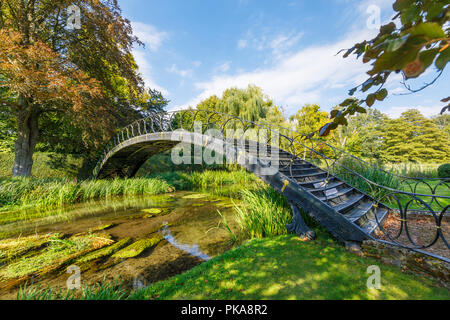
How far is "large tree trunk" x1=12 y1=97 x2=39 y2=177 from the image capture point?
322 inches

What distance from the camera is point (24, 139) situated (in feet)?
27.7

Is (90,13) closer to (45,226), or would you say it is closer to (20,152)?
(20,152)

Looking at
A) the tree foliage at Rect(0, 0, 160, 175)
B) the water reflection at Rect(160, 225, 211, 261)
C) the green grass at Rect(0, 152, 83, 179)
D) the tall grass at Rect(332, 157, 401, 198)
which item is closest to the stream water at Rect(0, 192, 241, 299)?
the water reflection at Rect(160, 225, 211, 261)

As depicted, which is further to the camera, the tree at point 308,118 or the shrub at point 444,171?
the tree at point 308,118

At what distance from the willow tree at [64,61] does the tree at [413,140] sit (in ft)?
94.9

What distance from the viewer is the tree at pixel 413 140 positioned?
797 inches

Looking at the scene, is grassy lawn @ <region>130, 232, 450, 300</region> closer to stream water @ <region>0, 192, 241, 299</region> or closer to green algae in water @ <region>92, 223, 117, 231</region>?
stream water @ <region>0, 192, 241, 299</region>

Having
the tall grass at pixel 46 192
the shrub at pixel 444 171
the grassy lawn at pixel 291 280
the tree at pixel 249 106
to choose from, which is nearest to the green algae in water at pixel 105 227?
the grassy lawn at pixel 291 280

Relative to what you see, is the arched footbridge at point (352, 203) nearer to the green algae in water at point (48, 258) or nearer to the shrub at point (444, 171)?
the green algae in water at point (48, 258)

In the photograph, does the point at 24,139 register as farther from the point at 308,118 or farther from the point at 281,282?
the point at 308,118

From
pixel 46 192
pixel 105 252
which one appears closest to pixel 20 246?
pixel 105 252

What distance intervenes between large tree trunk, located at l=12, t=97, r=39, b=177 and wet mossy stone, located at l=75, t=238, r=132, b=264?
886 cm

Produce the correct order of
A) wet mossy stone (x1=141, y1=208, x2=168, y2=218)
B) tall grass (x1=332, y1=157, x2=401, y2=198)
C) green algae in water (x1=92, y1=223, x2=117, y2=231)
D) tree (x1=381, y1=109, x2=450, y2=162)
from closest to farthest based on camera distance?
1. green algae in water (x1=92, y1=223, x2=117, y2=231)
2. tall grass (x1=332, y1=157, x2=401, y2=198)
3. wet mossy stone (x1=141, y1=208, x2=168, y2=218)
4. tree (x1=381, y1=109, x2=450, y2=162)
